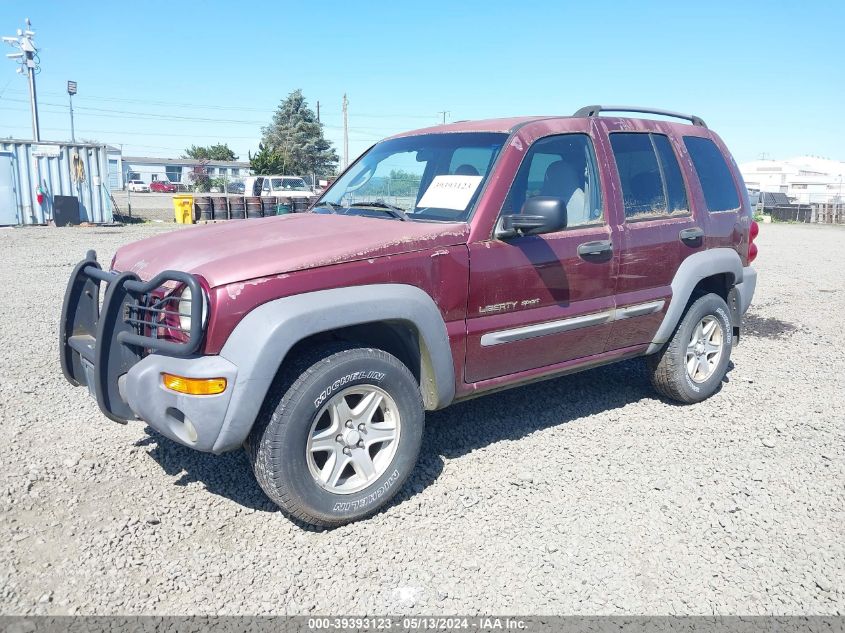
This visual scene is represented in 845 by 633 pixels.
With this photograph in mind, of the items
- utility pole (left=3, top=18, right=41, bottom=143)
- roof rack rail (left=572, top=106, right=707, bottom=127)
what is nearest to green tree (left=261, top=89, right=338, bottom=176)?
utility pole (left=3, top=18, right=41, bottom=143)

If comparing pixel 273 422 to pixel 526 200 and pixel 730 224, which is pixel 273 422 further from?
pixel 730 224

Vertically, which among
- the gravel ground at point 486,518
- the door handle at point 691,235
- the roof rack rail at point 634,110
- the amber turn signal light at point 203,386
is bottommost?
the gravel ground at point 486,518

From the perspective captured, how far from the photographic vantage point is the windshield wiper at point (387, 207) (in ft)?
12.9

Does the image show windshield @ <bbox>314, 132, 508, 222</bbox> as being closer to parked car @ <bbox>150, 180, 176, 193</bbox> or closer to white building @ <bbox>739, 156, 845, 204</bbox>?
white building @ <bbox>739, 156, 845, 204</bbox>

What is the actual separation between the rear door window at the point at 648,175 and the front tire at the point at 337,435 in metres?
2.11

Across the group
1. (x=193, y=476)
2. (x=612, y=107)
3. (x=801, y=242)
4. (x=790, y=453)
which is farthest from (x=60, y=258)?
(x=801, y=242)

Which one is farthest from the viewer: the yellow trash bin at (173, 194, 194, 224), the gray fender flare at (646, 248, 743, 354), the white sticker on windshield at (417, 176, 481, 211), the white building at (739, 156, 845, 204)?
the white building at (739, 156, 845, 204)

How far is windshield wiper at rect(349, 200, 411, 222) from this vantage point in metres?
3.92

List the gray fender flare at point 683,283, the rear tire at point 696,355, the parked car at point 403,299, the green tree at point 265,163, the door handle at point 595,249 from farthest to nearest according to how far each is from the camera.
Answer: the green tree at point 265,163
the rear tire at point 696,355
the gray fender flare at point 683,283
the door handle at point 595,249
the parked car at point 403,299

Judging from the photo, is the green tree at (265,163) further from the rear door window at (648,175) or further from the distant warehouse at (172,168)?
the rear door window at (648,175)

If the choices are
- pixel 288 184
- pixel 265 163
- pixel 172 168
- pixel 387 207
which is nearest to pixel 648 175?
pixel 387 207

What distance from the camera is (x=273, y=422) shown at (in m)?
3.09

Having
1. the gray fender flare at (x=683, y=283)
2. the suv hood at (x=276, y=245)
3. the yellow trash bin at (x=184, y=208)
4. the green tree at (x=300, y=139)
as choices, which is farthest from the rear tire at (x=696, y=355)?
the green tree at (x=300, y=139)

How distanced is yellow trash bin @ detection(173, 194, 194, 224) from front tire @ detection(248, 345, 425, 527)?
22.0 metres
